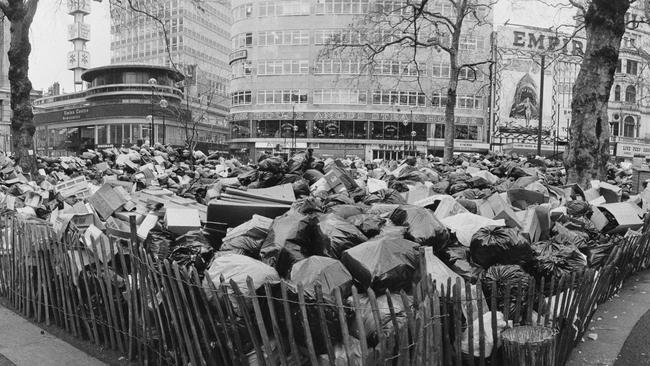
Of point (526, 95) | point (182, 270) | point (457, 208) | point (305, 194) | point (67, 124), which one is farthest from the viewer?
point (67, 124)

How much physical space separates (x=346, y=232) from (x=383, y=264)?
2.31ft

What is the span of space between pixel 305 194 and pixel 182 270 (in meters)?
3.75

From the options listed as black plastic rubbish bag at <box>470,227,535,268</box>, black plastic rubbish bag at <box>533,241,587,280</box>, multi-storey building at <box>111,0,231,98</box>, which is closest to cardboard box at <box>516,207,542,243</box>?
black plastic rubbish bag at <box>533,241,587,280</box>

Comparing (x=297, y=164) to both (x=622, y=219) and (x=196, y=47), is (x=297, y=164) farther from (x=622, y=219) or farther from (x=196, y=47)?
(x=196, y=47)

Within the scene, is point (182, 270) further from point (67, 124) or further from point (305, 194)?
point (67, 124)

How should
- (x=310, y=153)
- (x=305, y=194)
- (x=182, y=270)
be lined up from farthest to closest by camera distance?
1. (x=310, y=153)
2. (x=305, y=194)
3. (x=182, y=270)

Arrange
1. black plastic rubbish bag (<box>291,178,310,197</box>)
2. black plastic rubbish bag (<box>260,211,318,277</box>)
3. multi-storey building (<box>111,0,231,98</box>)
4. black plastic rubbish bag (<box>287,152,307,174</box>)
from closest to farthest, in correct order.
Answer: black plastic rubbish bag (<box>260,211,318,277</box>) → black plastic rubbish bag (<box>291,178,310,197</box>) → black plastic rubbish bag (<box>287,152,307,174</box>) → multi-storey building (<box>111,0,231,98</box>)

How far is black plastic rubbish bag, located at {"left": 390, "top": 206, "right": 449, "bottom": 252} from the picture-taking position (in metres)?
4.34

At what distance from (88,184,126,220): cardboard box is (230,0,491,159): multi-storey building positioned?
49.3m

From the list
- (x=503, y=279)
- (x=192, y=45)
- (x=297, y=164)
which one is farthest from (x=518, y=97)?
(x=503, y=279)

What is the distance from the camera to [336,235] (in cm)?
400

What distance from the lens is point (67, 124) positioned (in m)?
71.4

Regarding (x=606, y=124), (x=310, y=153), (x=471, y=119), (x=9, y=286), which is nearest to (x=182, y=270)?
(x=9, y=286)

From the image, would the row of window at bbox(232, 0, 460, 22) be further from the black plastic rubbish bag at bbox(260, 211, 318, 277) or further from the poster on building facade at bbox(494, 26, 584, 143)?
the black plastic rubbish bag at bbox(260, 211, 318, 277)
